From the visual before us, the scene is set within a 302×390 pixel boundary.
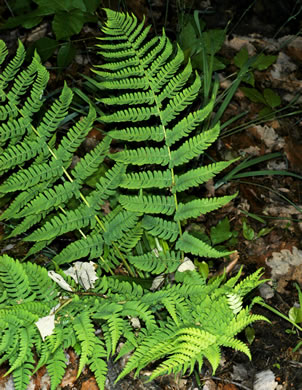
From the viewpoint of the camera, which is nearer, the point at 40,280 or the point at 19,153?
the point at 40,280

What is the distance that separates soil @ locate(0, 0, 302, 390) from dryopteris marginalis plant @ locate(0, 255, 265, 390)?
0.27 metres

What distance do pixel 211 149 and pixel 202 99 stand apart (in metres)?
0.46

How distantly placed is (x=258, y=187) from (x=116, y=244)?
4.46ft

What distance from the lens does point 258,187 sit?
3.21 m

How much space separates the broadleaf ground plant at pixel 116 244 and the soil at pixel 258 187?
0.33 meters

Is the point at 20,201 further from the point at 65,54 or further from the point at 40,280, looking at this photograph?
the point at 65,54

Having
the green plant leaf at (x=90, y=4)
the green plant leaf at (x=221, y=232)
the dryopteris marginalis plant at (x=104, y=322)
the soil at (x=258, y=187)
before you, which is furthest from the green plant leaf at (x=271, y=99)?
the dryopteris marginalis plant at (x=104, y=322)

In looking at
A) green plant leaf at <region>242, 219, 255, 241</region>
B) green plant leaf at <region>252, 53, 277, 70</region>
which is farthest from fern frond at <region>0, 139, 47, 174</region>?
green plant leaf at <region>252, 53, 277, 70</region>

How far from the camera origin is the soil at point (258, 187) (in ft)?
7.58

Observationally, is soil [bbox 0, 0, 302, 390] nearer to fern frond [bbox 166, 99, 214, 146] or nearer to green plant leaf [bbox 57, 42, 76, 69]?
green plant leaf [bbox 57, 42, 76, 69]

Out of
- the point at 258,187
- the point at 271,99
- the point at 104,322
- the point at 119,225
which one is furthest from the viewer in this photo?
the point at 271,99

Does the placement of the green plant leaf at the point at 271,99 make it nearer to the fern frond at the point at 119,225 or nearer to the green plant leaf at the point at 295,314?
the green plant leaf at the point at 295,314

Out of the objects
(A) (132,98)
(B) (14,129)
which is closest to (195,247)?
(A) (132,98)

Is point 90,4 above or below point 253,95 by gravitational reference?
above
